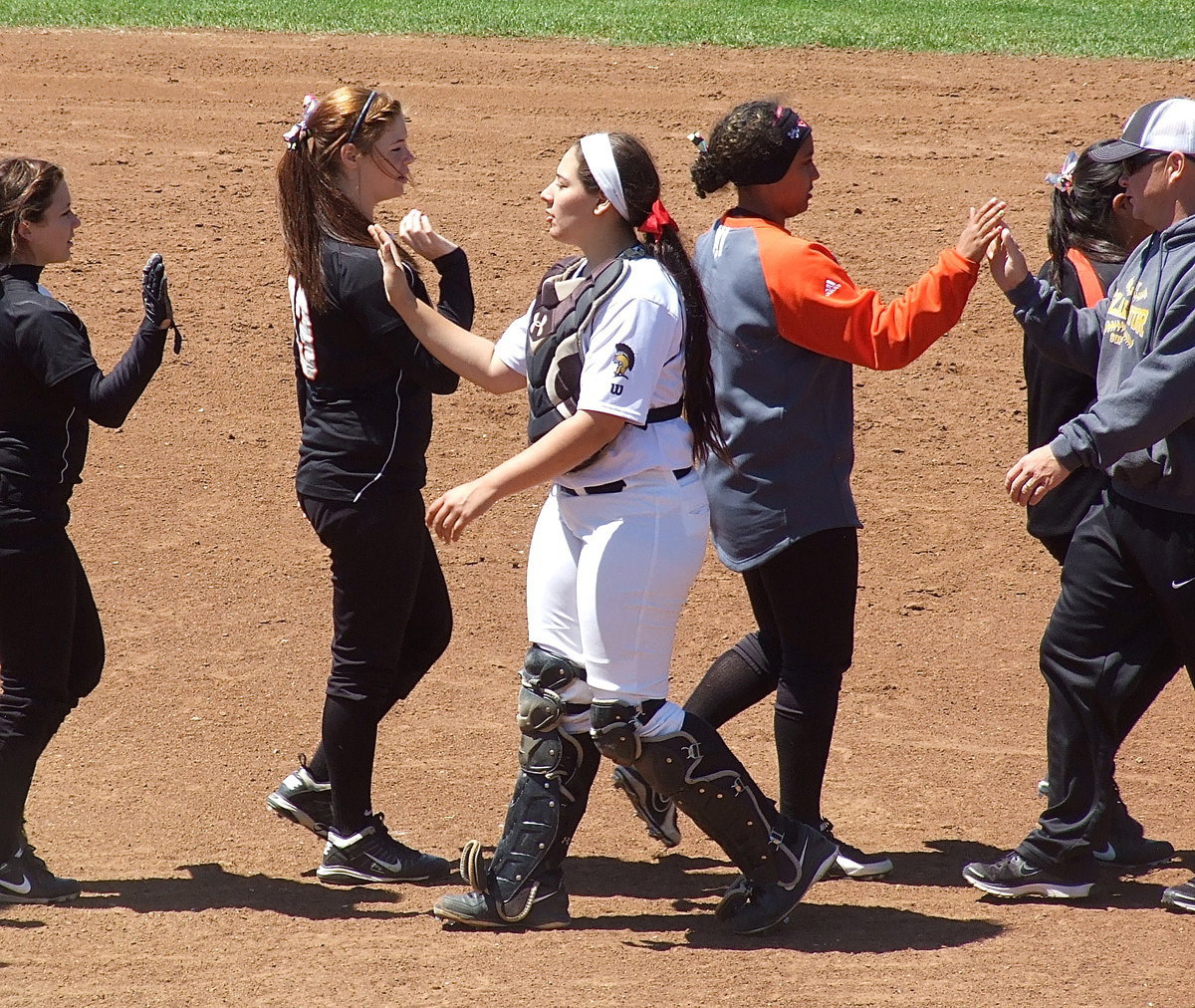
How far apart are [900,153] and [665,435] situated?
26.8 ft

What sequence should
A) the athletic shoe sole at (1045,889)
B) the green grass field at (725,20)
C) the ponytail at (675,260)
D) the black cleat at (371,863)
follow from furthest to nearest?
1. the green grass field at (725,20)
2. the black cleat at (371,863)
3. the athletic shoe sole at (1045,889)
4. the ponytail at (675,260)

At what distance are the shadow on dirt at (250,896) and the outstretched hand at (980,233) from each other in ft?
7.36

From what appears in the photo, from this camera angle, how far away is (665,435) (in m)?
3.92

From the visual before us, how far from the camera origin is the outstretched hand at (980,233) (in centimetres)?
402

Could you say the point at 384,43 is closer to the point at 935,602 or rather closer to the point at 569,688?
the point at 935,602

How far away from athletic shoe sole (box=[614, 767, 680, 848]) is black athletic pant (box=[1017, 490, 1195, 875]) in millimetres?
A: 987

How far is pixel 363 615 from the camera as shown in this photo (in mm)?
4461

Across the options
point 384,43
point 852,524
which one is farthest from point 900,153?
point 852,524

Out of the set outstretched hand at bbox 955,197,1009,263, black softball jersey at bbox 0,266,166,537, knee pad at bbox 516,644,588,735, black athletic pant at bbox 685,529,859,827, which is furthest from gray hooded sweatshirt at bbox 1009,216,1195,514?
black softball jersey at bbox 0,266,166,537

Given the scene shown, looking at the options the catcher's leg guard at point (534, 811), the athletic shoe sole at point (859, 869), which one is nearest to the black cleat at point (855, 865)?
the athletic shoe sole at point (859, 869)

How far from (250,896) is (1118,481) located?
2.59 m

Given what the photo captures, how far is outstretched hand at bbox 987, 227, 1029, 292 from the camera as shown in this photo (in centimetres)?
409

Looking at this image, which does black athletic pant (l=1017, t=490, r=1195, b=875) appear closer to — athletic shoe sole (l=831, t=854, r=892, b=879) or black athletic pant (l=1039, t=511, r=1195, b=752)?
black athletic pant (l=1039, t=511, r=1195, b=752)

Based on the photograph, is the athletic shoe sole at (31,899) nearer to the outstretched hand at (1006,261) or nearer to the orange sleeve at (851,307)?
the orange sleeve at (851,307)
